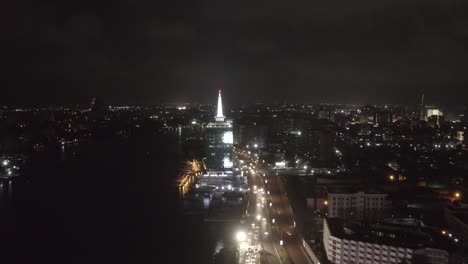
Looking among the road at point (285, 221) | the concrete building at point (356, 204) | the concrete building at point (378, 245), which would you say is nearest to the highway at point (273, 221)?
the road at point (285, 221)

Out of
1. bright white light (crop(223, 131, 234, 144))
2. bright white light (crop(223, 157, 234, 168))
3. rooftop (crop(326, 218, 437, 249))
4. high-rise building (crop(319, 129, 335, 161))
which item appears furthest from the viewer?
bright white light (crop(223, 131, 234, 144))

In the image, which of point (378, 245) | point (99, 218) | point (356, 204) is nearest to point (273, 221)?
point (356, 204)

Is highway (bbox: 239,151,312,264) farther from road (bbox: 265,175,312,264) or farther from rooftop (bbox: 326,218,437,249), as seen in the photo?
rooftop (bbox: 326,218,437,249)

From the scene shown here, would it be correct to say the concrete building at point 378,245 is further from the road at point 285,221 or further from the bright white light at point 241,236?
the bright white light at point 241,236

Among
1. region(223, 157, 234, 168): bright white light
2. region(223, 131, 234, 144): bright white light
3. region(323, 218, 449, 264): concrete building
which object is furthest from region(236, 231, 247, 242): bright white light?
region(223, 131, 234, 144): bright white light

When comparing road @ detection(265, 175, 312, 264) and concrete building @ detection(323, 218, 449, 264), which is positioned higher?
concrete building @ detection(323, 218, 449, 264)

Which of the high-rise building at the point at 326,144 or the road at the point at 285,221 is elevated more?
the high-rise building at the point at 326,144

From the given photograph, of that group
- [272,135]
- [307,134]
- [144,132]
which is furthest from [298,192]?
[144,132]
